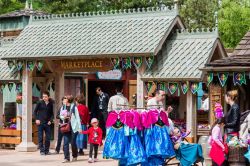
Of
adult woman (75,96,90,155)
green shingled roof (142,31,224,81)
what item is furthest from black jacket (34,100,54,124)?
green shingled roof (142,31,224,81)

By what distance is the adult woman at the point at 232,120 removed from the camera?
1374cm

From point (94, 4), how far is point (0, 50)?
64.0ft

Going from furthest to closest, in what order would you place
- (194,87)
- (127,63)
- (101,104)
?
(101,104) → (127,63) → (194,87)

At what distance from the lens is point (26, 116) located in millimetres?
20078

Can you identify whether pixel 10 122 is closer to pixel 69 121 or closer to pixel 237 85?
pixel 69 121

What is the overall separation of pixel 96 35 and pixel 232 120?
→ 6684 millimetres

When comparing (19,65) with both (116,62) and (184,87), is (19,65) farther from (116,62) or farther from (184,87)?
(184,87)

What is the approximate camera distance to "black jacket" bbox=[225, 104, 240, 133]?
1373 centimetres

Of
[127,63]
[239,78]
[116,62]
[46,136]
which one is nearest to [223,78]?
[239,78]

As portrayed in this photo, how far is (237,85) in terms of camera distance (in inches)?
634

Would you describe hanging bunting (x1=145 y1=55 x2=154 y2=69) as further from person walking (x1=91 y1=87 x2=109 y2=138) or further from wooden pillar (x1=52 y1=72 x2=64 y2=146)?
wooden pillar (x1=52 y1=72 x2=64 y2=146)

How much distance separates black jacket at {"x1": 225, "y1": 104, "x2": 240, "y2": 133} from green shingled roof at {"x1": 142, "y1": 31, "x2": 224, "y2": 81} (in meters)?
3.08

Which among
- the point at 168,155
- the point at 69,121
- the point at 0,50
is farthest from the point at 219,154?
the point at 0,50

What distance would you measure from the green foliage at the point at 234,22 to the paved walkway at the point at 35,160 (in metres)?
19.2
